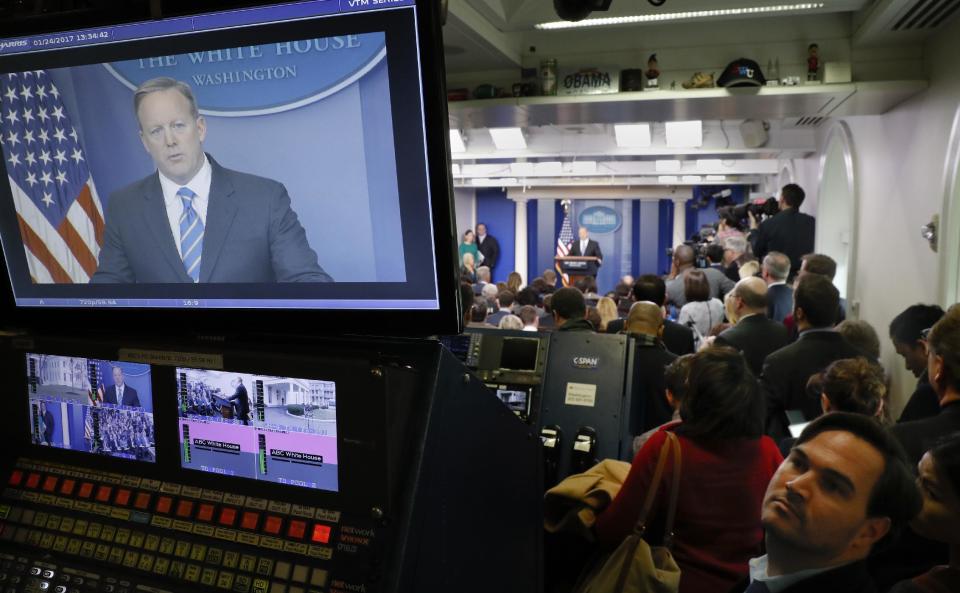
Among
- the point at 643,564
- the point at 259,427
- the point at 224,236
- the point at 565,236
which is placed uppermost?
the point at 224,236

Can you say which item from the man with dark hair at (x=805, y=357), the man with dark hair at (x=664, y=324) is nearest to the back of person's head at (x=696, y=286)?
the man with dark hair at (x=664, y=324)

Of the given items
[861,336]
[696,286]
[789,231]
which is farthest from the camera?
[789,231]

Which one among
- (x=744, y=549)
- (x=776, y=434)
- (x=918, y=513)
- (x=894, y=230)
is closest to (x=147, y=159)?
(x=918, y=513)

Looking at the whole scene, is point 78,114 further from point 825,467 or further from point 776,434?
point 776,434

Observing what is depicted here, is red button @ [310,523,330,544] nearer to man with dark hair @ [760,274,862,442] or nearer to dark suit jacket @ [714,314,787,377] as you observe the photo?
man with dark hair @ [760,274,862,442]

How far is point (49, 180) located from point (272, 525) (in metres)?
0.71

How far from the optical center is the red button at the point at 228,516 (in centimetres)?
110

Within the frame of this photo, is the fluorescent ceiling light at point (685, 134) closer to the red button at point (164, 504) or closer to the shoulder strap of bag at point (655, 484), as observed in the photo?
the shoulder strap of bag at point (655, 484)

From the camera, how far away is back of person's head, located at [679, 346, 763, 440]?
2.11 metres

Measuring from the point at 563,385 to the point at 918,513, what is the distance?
5.23ft

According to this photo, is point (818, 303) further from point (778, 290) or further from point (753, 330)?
point (778, 290)

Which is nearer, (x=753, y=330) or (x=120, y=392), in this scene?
(x=120, y=392)

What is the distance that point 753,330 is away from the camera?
4289 millimetres

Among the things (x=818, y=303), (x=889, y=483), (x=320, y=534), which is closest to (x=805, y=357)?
(x=818, y=303)
